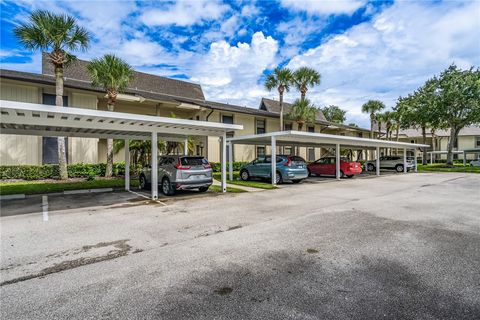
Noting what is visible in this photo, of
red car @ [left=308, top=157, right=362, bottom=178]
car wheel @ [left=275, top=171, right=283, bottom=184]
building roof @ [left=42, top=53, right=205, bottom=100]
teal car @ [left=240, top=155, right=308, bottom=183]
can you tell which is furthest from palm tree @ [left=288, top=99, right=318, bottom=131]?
car wheel @ [left=275, top=171, right=283, bottom=184]

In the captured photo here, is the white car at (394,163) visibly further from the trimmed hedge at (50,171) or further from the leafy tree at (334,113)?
the leafy tree at (334,113)

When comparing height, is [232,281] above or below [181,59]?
below

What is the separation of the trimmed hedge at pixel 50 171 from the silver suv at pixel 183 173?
27.4 ft

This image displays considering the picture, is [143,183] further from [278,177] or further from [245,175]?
[278,177]

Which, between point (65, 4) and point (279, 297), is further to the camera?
point (65, 4)

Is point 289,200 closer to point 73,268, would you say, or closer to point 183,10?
point 73,268

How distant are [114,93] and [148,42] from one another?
357 cm

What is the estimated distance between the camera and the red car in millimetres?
17547

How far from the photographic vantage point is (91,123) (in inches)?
334

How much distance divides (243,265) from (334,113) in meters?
62.4

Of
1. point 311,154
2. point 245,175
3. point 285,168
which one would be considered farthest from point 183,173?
point 311,154

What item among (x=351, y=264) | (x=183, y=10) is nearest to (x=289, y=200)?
(x=351, y=264)

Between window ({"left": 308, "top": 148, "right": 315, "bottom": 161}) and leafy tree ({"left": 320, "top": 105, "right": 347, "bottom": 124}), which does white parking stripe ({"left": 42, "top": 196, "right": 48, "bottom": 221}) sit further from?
leafy tree ({"left": 320, "top": 105, "right": 347, "bottom": 124})

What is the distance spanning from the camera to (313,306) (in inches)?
106
